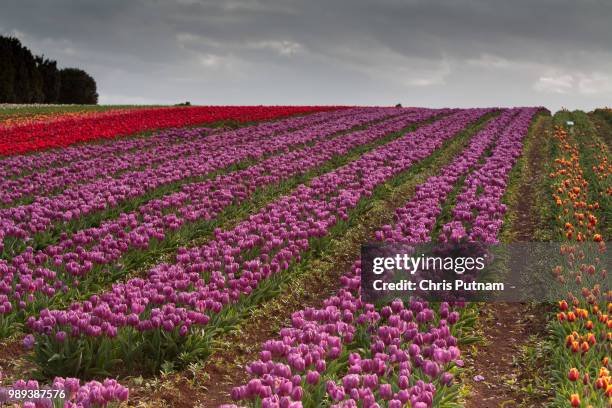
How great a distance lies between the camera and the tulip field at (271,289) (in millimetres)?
6102

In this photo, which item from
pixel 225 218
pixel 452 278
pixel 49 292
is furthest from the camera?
pixel 225 218

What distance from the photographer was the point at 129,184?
1588cm

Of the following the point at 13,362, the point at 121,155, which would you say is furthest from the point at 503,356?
the point at 121,155

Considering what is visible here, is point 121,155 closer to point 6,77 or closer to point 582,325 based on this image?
point 582,325

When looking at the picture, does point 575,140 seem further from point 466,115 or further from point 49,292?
point 49,292

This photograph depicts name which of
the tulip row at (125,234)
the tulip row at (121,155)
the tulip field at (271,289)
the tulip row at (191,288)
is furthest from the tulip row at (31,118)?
the tulip row at (191,288)

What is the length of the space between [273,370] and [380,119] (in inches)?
1250

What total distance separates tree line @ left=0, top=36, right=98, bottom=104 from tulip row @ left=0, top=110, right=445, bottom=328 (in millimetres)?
59832

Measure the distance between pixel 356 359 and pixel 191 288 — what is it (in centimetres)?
315

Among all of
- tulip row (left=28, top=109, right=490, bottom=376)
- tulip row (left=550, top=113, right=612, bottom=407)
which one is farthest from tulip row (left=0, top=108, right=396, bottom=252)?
tulip row (left=550, top=113, right=612, bottom=407)

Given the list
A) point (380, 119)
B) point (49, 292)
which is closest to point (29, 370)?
point (49, 292)

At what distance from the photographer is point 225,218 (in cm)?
1348

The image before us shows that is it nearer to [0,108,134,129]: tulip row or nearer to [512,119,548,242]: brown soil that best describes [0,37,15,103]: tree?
[0,108,134,129]: tulip row

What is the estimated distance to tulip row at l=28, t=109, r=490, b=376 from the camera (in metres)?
6.88
